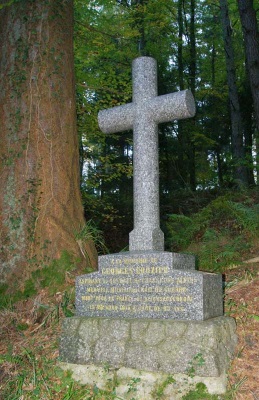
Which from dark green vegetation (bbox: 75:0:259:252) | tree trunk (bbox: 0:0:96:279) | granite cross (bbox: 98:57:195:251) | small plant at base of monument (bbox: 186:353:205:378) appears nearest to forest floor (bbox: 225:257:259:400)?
small plant at base of monument (bbox: 186:353:205:378)

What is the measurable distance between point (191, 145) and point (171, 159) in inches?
44.3

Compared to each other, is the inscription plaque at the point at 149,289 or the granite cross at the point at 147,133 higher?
the granite cross at the point at 147,133

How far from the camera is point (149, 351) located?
14.0 feet

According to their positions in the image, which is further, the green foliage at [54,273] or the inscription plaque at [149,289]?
the green foliage at [54,273]

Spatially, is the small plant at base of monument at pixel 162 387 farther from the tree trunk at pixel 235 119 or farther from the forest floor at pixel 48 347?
the tree trunk at pixel 235 119

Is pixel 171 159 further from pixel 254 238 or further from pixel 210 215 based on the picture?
pixel 254 238

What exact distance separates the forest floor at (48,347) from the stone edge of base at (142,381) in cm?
11

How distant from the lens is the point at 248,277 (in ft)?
19.6

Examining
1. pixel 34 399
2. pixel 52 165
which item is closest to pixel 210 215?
pixel 52 165

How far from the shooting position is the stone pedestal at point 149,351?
405cm

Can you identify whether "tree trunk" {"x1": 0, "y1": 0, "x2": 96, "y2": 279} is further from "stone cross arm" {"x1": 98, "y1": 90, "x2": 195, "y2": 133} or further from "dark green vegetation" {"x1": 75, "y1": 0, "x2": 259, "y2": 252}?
"dark green vegetation" {"x1": 75, "y1": 0, "x2": 259, "y2": 252}

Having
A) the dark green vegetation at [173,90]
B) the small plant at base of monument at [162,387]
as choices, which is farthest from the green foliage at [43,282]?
the dark green vegetation at [173,90]

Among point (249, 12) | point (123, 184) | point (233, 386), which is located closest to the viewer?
point (233, 386)

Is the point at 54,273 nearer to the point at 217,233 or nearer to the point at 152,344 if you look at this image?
the point at 152,344
